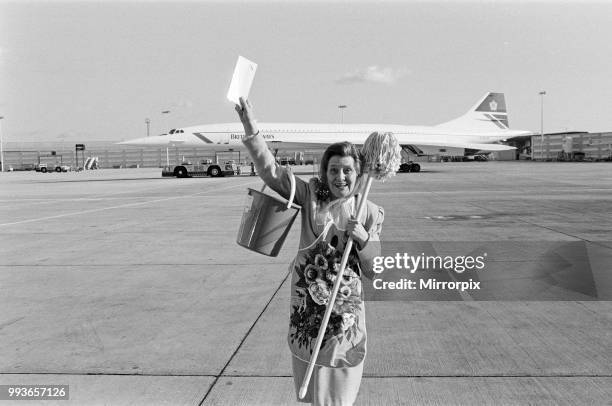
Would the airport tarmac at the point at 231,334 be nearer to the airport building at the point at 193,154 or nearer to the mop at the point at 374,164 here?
the mop at the point at 374,164

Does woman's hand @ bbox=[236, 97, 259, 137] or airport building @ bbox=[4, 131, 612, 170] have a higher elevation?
airport building @ bbox=[4, 131, 612, 170]

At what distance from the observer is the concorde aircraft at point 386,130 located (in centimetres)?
4066

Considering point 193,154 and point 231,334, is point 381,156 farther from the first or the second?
point 193,154

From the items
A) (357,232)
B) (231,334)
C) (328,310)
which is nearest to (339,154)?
(357,232)

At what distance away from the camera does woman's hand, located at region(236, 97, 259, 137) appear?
275 centimetres

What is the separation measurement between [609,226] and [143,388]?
34.7 feet

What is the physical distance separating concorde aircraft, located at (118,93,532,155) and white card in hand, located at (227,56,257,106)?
3688 centimetres

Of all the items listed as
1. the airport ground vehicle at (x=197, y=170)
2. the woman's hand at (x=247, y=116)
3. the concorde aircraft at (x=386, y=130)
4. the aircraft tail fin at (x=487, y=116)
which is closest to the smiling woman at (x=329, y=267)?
the woman's hand at (x=247, y=116)

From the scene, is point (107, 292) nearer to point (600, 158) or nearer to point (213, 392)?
point (213, 392)

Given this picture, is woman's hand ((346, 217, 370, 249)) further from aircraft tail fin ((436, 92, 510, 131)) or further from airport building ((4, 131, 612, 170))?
airport building ((4, 131, 612, 170))

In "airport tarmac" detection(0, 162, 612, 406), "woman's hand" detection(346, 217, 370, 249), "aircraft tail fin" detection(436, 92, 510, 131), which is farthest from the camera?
"aircraft tail fin" detection(436, 92, 510, 131)

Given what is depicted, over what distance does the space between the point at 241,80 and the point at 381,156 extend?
2.59 ft

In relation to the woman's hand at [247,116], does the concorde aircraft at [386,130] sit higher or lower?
higher

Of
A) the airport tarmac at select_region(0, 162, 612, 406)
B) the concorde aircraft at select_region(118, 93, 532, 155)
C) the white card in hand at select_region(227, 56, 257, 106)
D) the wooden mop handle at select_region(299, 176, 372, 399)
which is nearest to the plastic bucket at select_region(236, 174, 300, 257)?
the wooden mop handle at select_region(299, 176, 372, 399)
